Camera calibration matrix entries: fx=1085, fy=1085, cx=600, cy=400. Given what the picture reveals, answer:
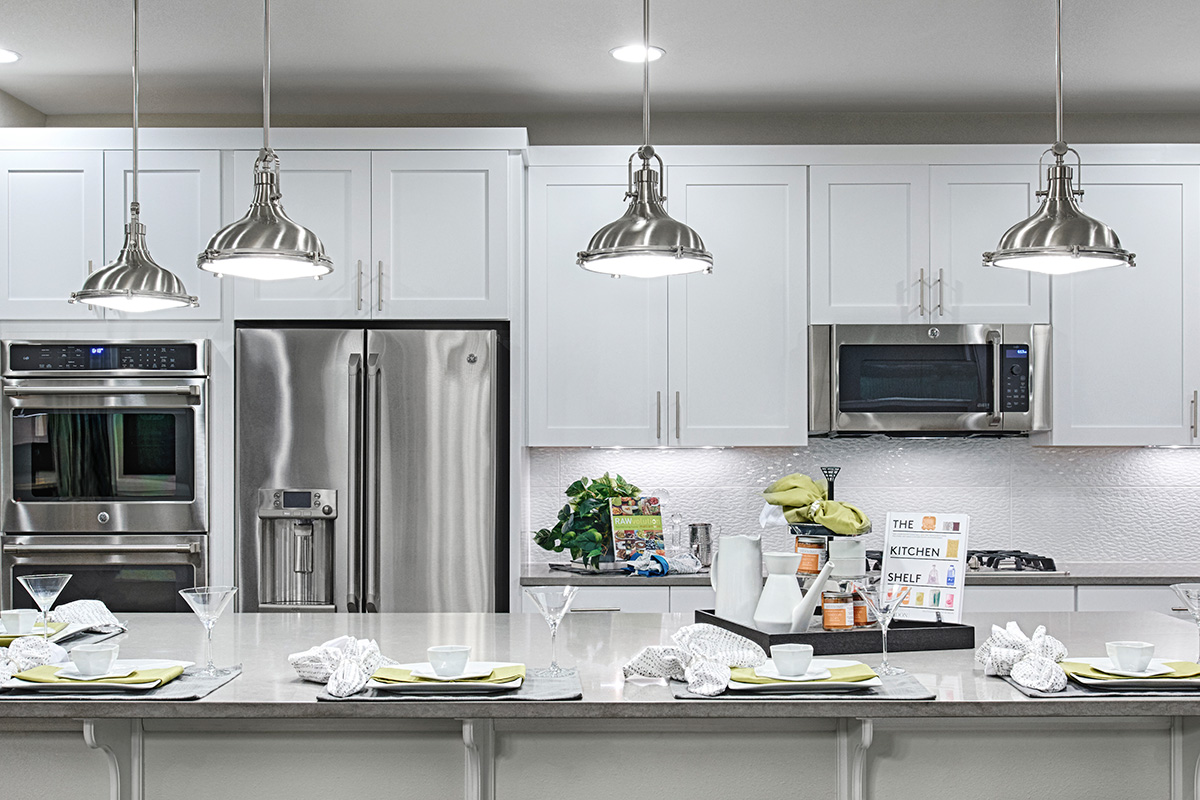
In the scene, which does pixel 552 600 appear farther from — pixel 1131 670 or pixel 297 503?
pixel 297 503

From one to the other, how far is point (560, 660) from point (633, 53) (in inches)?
85.3

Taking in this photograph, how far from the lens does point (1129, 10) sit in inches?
125

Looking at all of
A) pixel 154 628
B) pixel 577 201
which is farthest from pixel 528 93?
pixel 154 628

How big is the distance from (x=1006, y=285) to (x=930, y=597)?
6.41 ft

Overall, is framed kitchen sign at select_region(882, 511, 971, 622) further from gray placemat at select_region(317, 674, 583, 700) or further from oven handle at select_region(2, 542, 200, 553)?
oven handle at select_region(2, 542, 200, 553)

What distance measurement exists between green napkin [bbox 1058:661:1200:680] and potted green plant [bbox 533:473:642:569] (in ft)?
6.65

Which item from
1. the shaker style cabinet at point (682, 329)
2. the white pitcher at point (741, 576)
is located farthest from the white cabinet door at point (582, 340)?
the white pitcher at point (741, 576)

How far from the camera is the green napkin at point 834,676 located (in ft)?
5.99

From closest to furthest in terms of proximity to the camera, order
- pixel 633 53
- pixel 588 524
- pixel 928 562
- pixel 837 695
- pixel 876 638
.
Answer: pixel 837 695 → pixel 876 638 → pixel 928 562 → pixel 633 53 → pixel 588 524

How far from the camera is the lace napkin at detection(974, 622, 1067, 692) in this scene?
1.82 metres

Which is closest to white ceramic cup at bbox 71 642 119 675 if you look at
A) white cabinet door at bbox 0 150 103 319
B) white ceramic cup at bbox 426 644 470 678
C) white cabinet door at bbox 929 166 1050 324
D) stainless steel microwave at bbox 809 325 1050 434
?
white ceramic cup at bbox 426 644 470 678

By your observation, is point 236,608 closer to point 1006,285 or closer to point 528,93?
point 528,93

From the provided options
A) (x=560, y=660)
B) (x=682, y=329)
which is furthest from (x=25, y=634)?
(x=682, y=329)

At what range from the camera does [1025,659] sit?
1.88m
